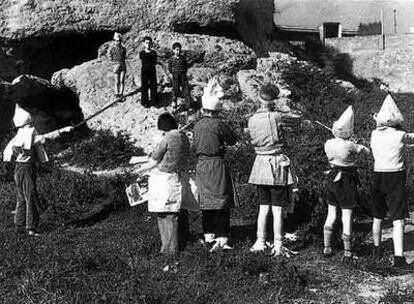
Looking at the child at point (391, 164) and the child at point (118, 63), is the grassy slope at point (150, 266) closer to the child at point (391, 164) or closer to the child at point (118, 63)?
the child at point (391, 164)

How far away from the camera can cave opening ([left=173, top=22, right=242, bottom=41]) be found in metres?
15.1

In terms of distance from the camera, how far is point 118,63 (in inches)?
519

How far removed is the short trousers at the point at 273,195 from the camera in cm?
636

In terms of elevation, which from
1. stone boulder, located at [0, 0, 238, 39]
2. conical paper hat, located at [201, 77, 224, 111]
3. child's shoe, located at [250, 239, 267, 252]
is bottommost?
child's shoe, located at [250, 239, 267, 252]

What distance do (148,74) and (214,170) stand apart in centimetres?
655

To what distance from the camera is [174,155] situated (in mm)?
6441

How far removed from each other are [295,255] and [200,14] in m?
9.47

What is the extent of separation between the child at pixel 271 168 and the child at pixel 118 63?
23.4 ft

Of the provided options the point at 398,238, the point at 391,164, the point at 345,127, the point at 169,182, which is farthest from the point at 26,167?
the point at 398,238

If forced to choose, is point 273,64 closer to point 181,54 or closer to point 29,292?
point 181,54

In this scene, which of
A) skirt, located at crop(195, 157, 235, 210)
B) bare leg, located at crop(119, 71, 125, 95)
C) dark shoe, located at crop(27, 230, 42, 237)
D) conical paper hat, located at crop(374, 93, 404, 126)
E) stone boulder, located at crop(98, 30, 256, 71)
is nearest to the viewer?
conical paper hat, located at crop(374, 93, 404, 126)

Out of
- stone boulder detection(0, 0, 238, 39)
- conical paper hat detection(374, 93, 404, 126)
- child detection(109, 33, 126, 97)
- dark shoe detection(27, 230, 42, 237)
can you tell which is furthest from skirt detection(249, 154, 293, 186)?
stone boulder detection(0, 0, 238, 39)

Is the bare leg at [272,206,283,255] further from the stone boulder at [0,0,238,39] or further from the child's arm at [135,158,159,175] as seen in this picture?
the stone boulder at [0,0,238,39]

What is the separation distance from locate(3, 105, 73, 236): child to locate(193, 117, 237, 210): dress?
7.23 ft
